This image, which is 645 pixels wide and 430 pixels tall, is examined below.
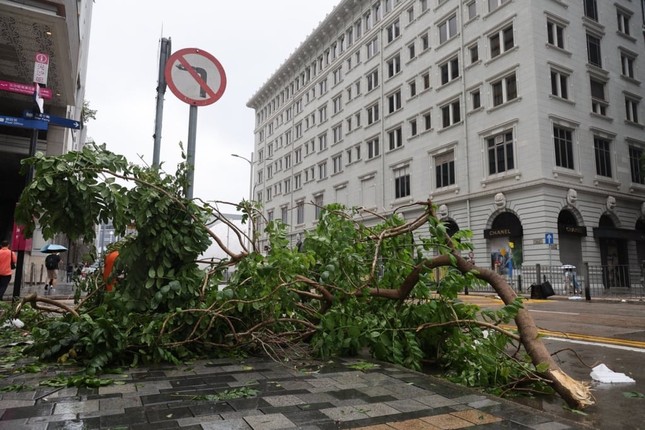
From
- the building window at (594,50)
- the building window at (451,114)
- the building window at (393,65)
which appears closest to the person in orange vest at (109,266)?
the building window at (451,114)

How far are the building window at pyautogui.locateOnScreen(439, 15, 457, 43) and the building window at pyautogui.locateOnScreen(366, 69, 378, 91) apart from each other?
334 inches

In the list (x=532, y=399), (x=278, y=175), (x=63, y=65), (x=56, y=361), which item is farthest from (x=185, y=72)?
(x=278, y=175)

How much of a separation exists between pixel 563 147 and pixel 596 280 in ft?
27.2

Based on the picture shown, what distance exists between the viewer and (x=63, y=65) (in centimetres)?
1975

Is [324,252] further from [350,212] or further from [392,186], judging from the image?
[392,186]

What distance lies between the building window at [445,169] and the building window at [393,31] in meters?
12.2

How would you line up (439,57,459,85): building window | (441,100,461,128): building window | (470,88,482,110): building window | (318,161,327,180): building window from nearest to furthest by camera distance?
(470,88,482,110): building window → (441,100,461,128): building window → (439,57,459,85): building window → (318,161,327,180): building window

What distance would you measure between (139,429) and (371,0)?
4305 centimetres

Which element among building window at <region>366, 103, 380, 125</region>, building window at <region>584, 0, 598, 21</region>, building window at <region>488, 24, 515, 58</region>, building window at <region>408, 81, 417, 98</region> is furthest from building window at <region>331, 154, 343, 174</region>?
building window at <region>584, 0, 598, 21</region>

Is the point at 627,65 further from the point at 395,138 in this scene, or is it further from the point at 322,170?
the point at 322,170

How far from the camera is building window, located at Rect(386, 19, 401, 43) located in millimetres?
37059

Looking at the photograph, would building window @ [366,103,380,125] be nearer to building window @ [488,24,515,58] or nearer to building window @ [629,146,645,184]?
building window @ [488,24,515,58]

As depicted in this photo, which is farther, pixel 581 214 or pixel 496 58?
pixel 496 58

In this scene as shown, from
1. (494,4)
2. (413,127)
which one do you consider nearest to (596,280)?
(413,127)
